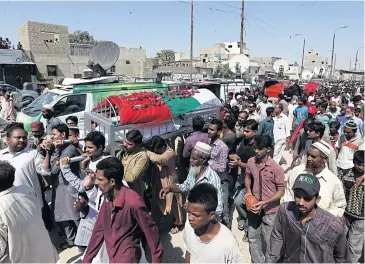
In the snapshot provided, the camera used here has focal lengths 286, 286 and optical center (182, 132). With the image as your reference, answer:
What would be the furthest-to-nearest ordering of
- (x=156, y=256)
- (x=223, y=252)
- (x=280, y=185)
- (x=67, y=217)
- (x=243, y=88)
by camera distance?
1. (x=243, y=88)
2. (x=67, y=217)
3. (x=280, y=185)
4. (x=156, y=256)
5. (x=223, y=252)

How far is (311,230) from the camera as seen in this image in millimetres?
1996

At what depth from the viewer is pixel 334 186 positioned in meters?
2.71

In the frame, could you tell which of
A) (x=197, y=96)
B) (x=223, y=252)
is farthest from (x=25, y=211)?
(x=197, y=96)

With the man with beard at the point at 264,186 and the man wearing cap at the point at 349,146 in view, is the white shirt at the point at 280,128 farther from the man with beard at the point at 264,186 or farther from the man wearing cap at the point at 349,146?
the man with beard at the point at 264,186

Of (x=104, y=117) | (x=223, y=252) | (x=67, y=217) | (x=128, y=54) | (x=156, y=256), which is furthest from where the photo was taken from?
(x=128, y=54)

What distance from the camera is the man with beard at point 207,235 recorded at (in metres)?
1.89

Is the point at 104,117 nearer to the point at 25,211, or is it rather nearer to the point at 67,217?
the point at 67,217

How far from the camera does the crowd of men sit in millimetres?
1994

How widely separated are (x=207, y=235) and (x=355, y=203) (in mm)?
1974

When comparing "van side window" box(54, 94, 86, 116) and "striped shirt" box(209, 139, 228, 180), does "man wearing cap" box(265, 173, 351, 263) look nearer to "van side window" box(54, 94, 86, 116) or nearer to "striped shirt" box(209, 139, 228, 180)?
"striped shirt" box(209, 139, 228, 180)

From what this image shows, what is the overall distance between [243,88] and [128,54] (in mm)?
19351

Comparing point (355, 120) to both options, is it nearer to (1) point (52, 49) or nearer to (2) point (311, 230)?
(2) point (311, 230)

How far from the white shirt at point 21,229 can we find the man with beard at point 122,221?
1.89ft

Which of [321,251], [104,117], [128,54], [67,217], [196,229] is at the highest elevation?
[128,54]
